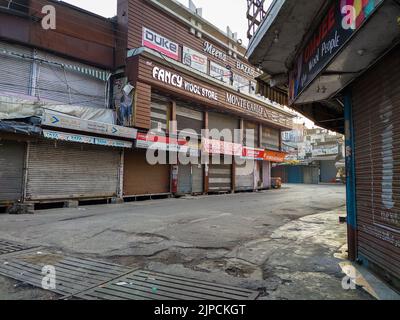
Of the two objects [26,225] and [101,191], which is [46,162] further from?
[26,225]

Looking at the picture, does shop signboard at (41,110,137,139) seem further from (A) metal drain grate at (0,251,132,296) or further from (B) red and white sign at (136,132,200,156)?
(A) metal drain grate at (0,251,132,296)

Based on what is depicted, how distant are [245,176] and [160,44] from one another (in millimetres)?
14225

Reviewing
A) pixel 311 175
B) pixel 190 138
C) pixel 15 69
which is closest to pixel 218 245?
pixel 15 69

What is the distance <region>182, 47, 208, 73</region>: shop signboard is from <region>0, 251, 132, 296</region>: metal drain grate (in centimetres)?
1738

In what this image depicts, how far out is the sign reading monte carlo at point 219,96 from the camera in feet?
59.3

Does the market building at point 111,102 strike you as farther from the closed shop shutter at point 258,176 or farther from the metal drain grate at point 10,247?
the metal drain grate at point 10,247

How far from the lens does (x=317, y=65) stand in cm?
494

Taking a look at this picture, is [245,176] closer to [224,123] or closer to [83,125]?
[224,123]

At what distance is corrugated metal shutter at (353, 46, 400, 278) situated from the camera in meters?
4.30

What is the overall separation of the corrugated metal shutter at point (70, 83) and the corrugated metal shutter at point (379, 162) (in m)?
14.0

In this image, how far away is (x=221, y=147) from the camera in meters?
23.3

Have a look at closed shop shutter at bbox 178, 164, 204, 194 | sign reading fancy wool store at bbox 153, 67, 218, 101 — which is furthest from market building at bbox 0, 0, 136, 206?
closed shop shutter at bbox 178, 164, 204, 194

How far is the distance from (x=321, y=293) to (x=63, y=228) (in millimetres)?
7102
